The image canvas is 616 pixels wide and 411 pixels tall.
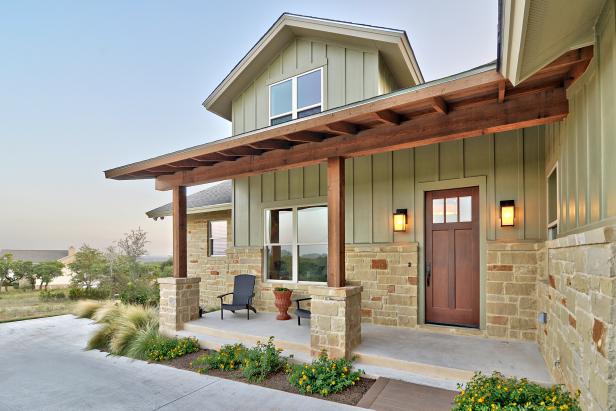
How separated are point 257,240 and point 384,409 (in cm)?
497

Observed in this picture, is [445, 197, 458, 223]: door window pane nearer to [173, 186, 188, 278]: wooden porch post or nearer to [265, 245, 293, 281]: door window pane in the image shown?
[265, 245, 293, 281]: door window pane

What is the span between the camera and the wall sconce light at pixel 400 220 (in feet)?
18.9

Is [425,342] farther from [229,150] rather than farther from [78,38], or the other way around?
[78,38]

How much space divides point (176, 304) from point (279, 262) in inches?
88.8

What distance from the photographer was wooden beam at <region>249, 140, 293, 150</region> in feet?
16.1

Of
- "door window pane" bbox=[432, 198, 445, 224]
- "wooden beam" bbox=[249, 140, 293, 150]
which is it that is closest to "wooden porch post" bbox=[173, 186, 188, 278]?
"wooden beam" bbox=[249, 140, 293, 150]

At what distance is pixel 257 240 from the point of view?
7.75m

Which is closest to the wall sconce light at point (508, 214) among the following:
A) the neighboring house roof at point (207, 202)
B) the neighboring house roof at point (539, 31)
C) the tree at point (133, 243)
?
the neighboring house roof at point (539, 31)

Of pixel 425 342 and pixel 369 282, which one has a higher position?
pixel 369 282

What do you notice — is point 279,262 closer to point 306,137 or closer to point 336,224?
point 336,224

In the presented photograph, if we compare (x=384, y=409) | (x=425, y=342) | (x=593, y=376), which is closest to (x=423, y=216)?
(x=425, y=342)

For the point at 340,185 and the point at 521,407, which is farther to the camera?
the point at 340,185

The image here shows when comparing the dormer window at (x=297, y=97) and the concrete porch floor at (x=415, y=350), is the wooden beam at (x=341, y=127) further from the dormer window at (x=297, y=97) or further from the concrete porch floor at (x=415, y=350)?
the concrete porch floor at (x=415, y=350)

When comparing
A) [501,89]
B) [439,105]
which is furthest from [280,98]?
[501,89]
